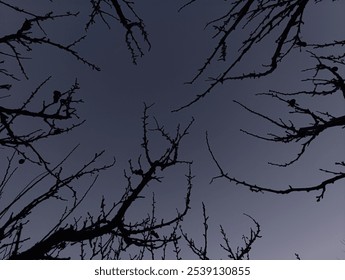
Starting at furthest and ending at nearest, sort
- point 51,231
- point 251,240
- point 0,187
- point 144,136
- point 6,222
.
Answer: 1. point 251,240
2. point 144,136
3. point 0,187
4. point 51,231
5. point 6,222

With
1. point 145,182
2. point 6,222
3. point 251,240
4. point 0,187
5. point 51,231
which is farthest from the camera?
point 251,240

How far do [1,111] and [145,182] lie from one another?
4.62 feet

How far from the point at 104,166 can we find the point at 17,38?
4.81 ft

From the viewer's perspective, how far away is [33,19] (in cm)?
302

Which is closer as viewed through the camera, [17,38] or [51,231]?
[51,231]

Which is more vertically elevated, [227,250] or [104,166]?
[104,166]

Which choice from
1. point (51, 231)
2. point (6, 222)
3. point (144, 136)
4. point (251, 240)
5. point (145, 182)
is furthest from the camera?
point (251, 240)

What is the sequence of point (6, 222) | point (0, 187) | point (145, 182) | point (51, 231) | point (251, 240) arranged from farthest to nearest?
point (251, 240)
point (145, 182)
point (0, 187)
point (51, 231)
point (6, 222)

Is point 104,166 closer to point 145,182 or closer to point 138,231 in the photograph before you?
point 145,182
